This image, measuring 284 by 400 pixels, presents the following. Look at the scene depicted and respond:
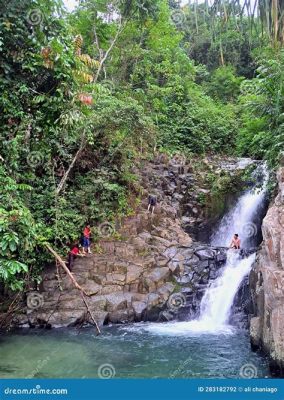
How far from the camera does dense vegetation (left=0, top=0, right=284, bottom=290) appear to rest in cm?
793

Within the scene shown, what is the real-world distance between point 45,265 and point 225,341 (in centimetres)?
613

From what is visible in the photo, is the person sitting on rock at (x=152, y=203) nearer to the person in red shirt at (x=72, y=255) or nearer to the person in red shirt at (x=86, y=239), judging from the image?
the person in red shirt at (x=86, y=239)

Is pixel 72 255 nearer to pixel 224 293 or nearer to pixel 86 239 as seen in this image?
pixel 86 239

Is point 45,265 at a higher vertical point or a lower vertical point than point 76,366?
higher

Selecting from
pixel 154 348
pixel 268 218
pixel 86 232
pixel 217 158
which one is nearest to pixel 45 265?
pixel 86 232

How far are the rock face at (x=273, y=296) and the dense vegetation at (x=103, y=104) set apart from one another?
2752 mm

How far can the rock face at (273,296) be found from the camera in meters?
8.10

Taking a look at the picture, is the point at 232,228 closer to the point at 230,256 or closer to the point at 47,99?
the point at 230,256

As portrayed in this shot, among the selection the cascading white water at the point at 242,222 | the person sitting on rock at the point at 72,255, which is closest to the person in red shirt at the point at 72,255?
the person sitting on rock at the point at 72,255

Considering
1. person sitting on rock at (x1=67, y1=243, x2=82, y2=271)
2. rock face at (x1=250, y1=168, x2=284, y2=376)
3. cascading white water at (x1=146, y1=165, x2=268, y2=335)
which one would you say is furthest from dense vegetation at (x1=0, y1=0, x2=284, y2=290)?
cascading white water at (x1=146, y1=165, x2=268, y2=335)

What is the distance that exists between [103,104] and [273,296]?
32.4 ft

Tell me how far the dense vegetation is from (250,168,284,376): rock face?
9.03 ft

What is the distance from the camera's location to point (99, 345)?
33.4 feet

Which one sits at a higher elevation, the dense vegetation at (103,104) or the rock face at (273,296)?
the dense vegetation at (103,104)
